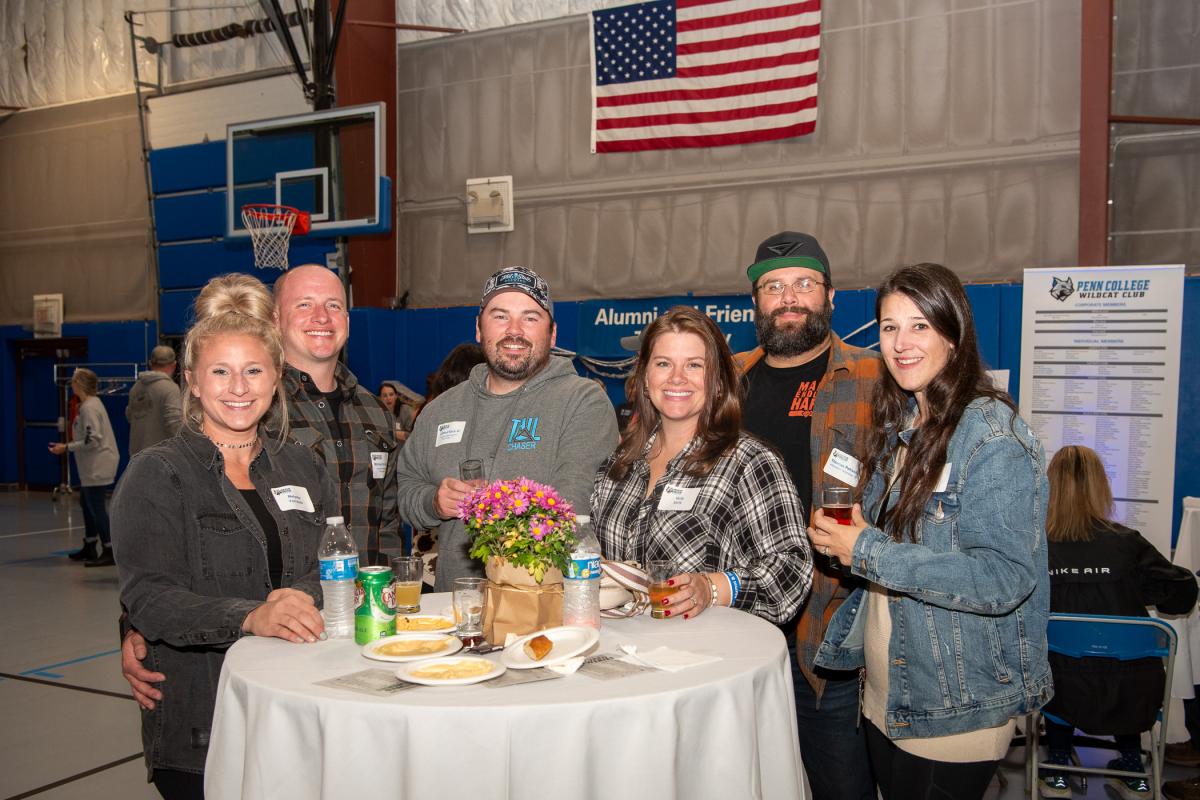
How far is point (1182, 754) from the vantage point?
4039mm

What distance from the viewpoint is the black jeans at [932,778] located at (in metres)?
1.93

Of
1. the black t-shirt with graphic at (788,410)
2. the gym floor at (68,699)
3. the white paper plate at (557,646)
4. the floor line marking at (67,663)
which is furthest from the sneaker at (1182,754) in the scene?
the floor line marking at (67,663)

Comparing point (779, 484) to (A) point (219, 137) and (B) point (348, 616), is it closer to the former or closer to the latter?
(B) point (348, 616)

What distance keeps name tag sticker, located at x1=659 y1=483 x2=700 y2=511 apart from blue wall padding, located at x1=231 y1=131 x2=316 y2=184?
9.63m

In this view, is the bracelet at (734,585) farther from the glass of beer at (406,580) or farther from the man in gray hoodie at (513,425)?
the glass of beer at (406,580)

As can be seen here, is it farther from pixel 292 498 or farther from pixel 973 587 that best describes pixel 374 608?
pixel 973 587

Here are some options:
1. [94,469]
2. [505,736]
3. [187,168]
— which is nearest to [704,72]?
[94,469]

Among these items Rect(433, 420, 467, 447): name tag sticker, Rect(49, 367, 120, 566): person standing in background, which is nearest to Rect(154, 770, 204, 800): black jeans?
Rect(433, 420, 467, 447): name tag sticker

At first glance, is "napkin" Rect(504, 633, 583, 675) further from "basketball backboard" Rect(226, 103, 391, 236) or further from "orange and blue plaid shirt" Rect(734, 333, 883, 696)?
"basketball backboard" Rect(226, 103, 391, 236)

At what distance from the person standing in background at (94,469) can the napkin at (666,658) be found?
746 centimetres

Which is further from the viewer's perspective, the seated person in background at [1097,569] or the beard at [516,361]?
the seated person in background at [1097,569]

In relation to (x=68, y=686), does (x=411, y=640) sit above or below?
above

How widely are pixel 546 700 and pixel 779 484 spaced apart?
3.29 feet

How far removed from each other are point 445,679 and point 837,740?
1408 mm
